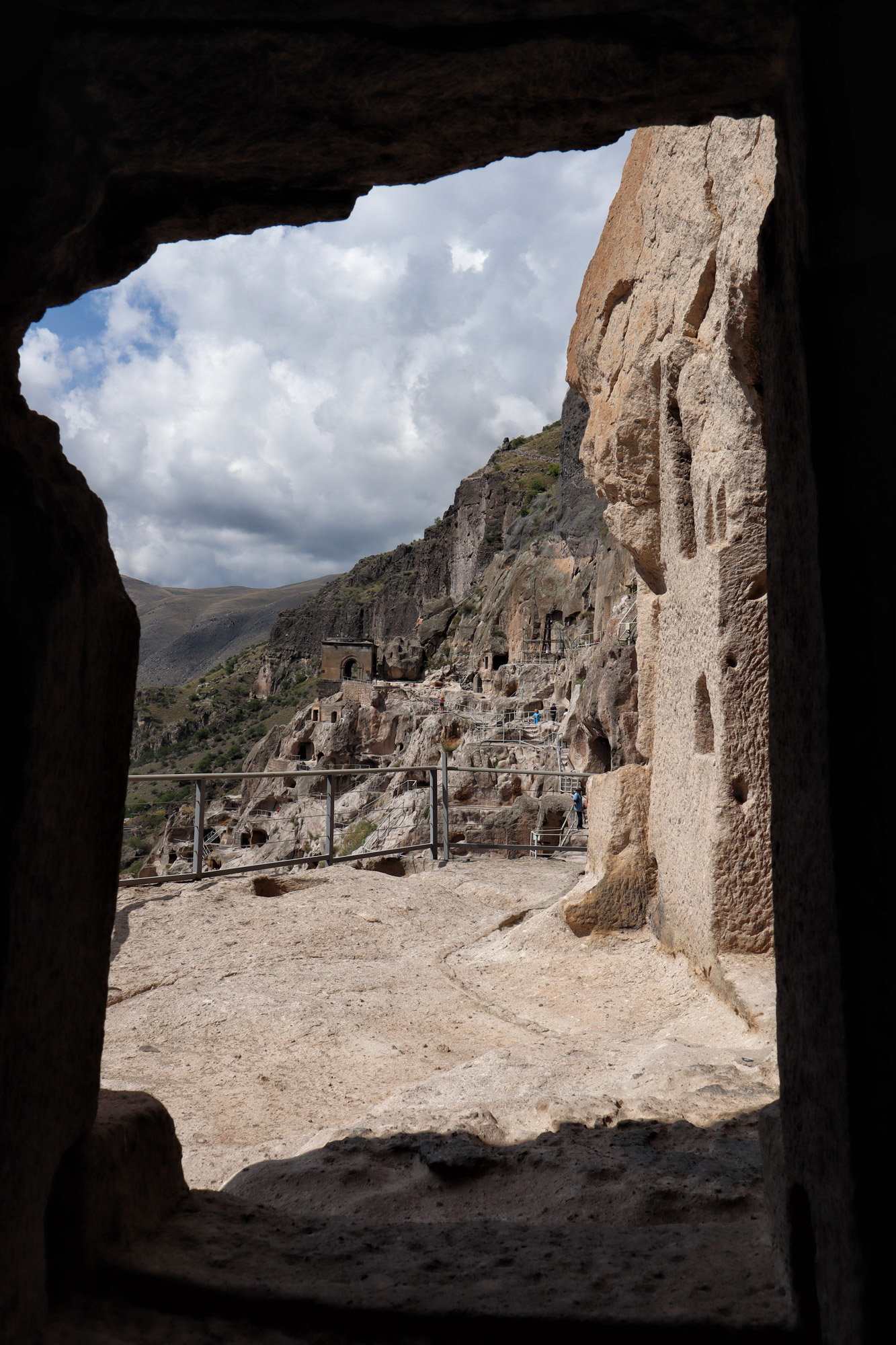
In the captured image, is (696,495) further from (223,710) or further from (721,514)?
(223,710)

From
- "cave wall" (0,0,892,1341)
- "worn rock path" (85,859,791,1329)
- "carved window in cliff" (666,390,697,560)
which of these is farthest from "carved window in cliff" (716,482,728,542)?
"cave wall" (0,0,892,1341)

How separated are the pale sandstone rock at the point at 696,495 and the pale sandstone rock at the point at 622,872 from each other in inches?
5.5

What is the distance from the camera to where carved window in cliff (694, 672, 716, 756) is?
421 cm

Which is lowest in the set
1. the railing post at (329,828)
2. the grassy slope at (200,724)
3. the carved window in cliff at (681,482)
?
the railing post at (329,828)

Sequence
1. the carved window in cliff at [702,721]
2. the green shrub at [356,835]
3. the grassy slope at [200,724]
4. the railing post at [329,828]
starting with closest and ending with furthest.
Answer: the carved window in cliff at [702,721] < the railing post at [329,828] < the green shrub at [356,835] < the grassy slope at [200,724]

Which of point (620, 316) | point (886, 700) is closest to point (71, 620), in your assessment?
point (886, 700)

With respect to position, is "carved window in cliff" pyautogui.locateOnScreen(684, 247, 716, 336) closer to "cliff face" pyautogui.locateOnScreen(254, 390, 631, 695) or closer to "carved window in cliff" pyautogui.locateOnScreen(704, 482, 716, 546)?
"carved window in cliff" pyautogui.locateOnScreen(704, 482, 716, 546)

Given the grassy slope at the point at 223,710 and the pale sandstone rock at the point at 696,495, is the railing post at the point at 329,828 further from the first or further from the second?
the grassy slope at the point at 223,710

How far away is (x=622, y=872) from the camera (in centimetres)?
507

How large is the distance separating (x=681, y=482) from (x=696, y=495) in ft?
1.13

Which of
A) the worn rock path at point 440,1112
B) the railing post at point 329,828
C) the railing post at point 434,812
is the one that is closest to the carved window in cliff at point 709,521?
the worn rock path at point 440,1112

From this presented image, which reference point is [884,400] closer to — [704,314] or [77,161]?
[77,161]

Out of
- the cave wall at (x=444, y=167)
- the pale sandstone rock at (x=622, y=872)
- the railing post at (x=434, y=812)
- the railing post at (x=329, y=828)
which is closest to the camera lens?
the cave wall at (x=444, y=167)

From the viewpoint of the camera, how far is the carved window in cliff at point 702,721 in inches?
166
